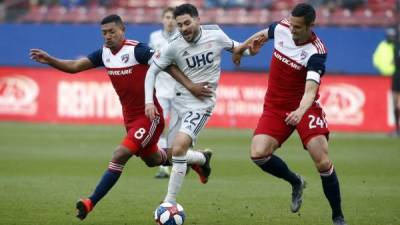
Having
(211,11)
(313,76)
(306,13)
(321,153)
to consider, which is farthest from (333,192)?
(211,11)

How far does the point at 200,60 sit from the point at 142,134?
41.5 inches

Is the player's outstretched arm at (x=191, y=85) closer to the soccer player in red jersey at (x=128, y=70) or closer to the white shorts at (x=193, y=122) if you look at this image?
the soccer player in red jersey at (x=128, y=70)

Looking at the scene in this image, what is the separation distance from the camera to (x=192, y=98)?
32.9ft

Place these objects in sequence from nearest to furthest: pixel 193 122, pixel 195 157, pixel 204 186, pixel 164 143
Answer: pixel 193 122
pixel 195 157
pixel 204 186
pixel 164 143

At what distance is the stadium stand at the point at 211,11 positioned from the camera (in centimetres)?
2805

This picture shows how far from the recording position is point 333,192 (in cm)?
913

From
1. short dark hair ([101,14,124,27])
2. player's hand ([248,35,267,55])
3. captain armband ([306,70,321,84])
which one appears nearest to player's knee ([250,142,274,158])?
captain armband ([306,70,321,84])

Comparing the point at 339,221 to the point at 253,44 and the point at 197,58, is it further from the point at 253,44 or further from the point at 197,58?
the point at 197,58

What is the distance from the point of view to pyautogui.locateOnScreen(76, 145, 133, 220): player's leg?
9117 millimetres

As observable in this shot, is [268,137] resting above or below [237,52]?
below

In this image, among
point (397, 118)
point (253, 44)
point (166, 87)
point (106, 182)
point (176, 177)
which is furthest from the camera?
point (397, 118)

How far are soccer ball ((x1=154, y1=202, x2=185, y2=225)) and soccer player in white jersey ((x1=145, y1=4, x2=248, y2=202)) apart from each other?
0.51m

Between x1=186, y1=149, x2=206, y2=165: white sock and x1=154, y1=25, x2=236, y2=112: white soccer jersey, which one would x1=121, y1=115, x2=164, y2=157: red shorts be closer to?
x1=154, y1=25, x2=236, y2=112: white soccer jersey

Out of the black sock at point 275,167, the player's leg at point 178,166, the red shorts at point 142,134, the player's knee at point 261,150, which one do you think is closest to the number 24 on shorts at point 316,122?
the player's knee at point 261,150
